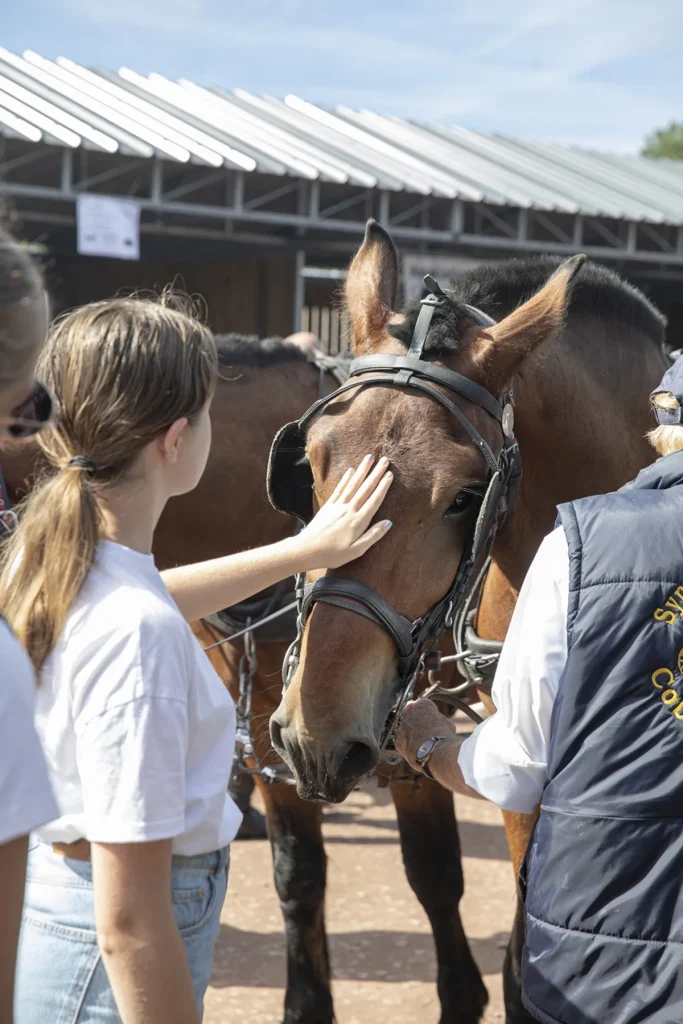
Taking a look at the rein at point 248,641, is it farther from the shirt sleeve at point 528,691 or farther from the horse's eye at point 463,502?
the shirt sleeve at point 528,691

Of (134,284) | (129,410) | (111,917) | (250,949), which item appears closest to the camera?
(111,917)

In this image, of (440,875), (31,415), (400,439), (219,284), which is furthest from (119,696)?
(219,284)

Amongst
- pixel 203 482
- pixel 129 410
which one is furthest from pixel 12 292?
pixel 203 482

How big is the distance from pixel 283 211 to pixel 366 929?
26.1 ft

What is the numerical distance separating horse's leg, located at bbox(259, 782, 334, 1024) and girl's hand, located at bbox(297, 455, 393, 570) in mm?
1554

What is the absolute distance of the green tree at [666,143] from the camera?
48.4 m

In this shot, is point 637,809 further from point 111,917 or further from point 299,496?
point 299,496

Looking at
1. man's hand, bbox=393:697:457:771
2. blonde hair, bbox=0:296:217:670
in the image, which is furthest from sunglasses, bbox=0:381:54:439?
man's hand, bbox=393:697:457:771

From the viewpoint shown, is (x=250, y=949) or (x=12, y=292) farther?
(x=250, y=949)

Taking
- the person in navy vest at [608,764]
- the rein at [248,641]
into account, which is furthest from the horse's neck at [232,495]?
the person in navy vest at [608,764]

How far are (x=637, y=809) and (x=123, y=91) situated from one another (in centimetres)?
969

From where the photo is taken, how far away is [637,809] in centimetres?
142

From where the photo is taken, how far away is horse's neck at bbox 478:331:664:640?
2.49 metres

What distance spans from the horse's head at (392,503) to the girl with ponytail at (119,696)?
1.62 feet
